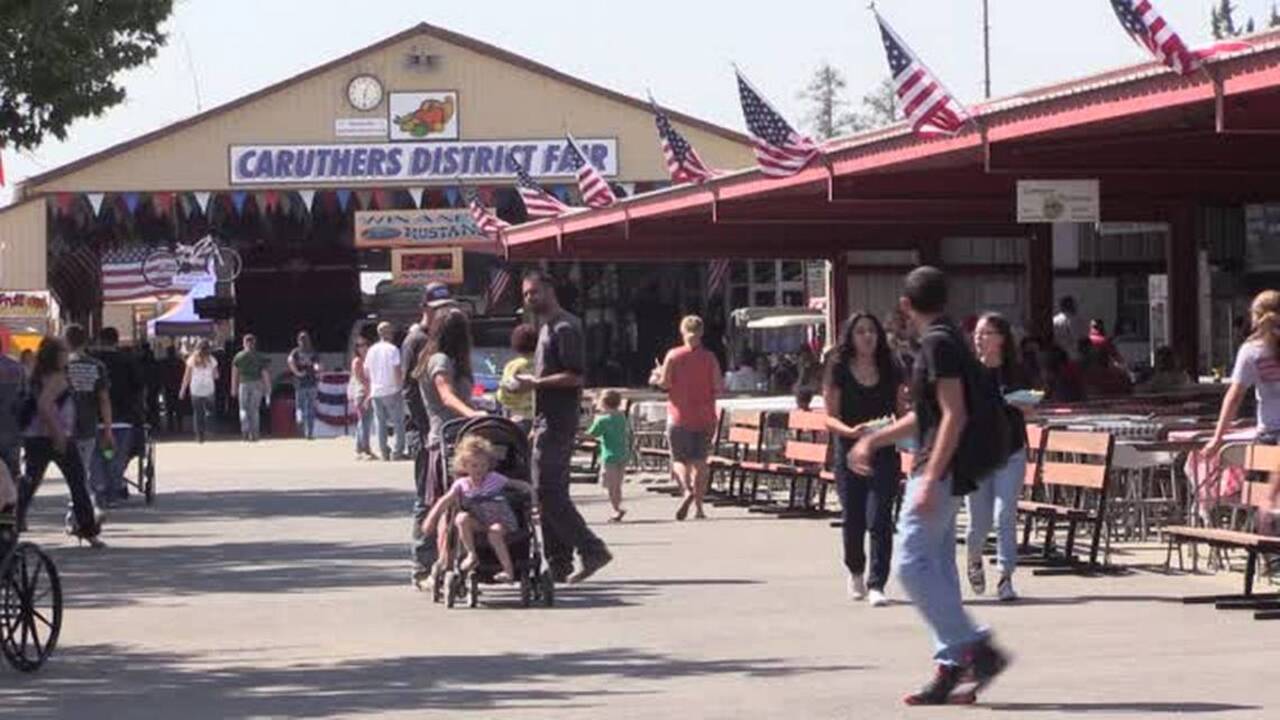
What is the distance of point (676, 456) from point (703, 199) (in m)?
10.2

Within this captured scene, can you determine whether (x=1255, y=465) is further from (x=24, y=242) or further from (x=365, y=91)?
(x=365, y=91)

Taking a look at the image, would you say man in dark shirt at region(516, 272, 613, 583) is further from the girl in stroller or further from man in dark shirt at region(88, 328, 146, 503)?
man in dark shirt at region(88, 328, 146, 503)

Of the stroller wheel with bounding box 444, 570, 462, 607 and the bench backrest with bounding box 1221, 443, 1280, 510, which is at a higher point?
the bench backrest with bounding box 1221, 443, 1280, 510

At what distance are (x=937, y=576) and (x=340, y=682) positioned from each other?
9.87 feet

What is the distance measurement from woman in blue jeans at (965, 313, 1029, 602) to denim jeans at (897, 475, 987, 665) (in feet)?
14.0

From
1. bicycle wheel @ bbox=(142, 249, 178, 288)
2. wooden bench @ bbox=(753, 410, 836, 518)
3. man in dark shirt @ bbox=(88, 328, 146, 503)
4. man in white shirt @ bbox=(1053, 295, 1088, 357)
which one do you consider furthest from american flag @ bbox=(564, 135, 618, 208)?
bicycle wheel @ bbox=(142, 249, 178, 288)

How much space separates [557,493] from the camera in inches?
682

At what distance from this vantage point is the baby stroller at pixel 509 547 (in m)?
16.3

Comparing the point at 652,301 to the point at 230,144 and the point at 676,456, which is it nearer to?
the point at 230,144

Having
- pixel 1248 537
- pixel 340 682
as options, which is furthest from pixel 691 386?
pixel 340 682

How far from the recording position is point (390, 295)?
54.9 meters

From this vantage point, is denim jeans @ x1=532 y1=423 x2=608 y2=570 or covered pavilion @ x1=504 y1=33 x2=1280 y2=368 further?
covered pavilion @ x1=504 y1=33 x2=1280 y2=368

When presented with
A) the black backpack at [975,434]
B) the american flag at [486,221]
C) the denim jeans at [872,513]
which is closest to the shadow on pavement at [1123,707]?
the black backpack at [975,434]

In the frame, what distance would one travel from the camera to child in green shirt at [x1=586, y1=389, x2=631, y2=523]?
78.3ft
